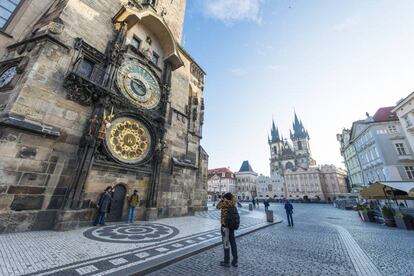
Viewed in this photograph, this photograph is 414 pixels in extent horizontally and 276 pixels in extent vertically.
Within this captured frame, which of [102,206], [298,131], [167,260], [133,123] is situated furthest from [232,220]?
[298,131]

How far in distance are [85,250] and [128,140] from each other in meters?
6.08

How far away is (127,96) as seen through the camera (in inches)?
403

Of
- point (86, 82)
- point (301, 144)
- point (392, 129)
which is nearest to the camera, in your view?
point (86, 82)

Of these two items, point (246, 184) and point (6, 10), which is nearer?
point (6, 10)

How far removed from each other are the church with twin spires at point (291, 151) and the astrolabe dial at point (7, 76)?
3214 inches

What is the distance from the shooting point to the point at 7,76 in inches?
292

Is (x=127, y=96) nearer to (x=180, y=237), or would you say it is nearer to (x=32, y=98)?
(x=32, y=98)

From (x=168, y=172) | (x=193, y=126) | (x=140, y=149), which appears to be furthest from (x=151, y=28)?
(x=168, y=172)

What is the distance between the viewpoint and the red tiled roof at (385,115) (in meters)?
23.7

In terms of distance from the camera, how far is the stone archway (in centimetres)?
855

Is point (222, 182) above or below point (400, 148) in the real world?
below

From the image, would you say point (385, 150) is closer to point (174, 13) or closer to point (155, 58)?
point (155, 58)

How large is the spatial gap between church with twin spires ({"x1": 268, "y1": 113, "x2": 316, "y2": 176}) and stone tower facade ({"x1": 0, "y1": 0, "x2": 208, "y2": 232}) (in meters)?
74.8

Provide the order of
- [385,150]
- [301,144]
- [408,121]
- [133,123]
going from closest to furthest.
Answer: [133,123] < [408,121] < [385,150] < [301,144]
